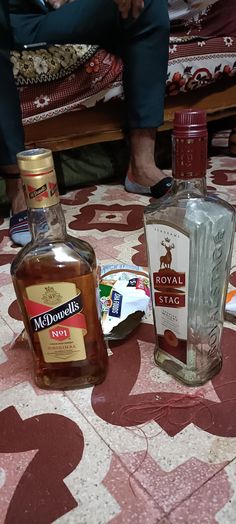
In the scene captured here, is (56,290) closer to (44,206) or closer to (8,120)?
(44,206)

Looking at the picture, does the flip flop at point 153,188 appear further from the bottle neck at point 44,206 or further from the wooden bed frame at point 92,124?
the bottle neck at point 44,206

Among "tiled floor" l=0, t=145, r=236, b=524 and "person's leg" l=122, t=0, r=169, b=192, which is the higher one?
"person's leg" l=122, t=0, r=169, b=192

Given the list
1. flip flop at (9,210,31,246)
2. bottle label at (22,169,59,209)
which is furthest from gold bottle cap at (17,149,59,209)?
flip flop at (9,210,31,246)

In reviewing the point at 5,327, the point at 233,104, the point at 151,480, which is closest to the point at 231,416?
the point at 151,480

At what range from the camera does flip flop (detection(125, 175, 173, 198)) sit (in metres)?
1.11

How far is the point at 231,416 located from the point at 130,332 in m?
0.18

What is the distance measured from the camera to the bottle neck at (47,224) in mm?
409

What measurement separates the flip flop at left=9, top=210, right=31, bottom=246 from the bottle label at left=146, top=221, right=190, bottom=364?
0.49 m

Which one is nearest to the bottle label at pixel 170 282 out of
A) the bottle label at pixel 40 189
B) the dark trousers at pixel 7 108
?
the bottle label at pixel 40 189

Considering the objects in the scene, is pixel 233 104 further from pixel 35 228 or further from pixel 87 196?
pixel 35 228

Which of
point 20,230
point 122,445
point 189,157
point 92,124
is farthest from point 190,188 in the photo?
point 92,124

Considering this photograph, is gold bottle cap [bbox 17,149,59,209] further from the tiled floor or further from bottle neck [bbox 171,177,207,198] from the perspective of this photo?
the tiled floor

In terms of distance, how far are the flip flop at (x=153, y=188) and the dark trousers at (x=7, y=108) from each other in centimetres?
36

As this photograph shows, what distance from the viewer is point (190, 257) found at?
0.42m
